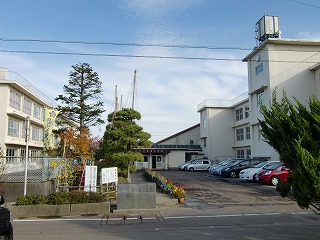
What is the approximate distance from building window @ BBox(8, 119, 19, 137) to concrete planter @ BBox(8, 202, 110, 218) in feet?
91.5

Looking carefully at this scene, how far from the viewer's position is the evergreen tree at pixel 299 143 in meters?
6.05

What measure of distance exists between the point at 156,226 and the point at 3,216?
17.4 ft

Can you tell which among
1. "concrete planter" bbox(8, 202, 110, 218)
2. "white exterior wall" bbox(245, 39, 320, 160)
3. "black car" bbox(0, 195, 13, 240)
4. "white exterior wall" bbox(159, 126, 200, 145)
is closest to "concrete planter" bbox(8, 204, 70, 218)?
"concrete planter" bbox(8, 202, 110, 218)

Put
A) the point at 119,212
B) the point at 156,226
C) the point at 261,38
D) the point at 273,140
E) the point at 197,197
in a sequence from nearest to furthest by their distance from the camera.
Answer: the point at 273,140 → the point at 156,226 → the point at 119,212 → the point at 197,197 → the point at 261,38

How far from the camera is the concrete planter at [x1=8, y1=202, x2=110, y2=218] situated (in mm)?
12148

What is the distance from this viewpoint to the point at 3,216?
5.51m

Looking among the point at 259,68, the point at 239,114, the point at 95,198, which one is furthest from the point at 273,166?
the point at 239,114

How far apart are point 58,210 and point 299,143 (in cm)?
936

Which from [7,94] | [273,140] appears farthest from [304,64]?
[7,94]

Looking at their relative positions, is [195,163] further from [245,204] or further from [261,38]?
[245,204]

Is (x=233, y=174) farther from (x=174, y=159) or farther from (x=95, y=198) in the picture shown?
(x=174, y=159)

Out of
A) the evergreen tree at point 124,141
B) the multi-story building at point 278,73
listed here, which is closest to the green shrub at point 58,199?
the evergreen tree at point 124,141

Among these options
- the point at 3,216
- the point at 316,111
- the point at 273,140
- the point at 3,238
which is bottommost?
the point at 3,238

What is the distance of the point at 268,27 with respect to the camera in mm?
33969
